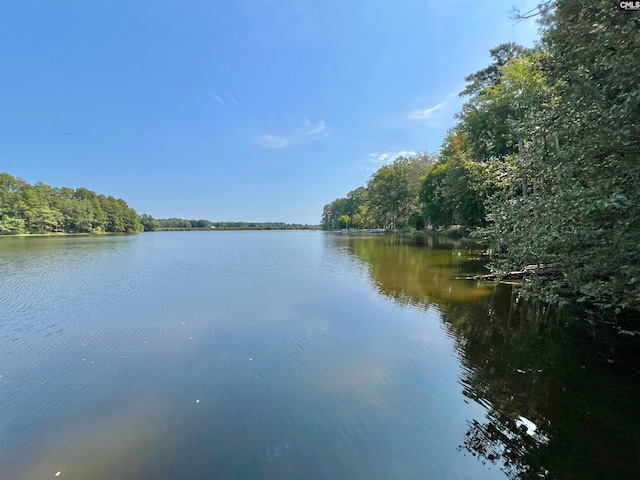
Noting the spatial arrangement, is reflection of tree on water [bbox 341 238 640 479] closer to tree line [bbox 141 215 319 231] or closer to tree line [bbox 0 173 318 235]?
tree line [bbox 0 173 318 235]

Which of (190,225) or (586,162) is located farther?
(190,225)

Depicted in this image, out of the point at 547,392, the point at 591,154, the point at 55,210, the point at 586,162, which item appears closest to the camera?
the point at 591,154

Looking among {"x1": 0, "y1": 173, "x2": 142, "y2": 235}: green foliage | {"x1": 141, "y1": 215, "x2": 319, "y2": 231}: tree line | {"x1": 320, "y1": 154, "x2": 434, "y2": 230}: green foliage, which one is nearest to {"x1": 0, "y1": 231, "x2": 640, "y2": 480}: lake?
{"x1": 320, "y1": 154, "x2": 434, "y2": 230}: green foliage

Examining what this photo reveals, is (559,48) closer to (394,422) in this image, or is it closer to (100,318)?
(394,422)

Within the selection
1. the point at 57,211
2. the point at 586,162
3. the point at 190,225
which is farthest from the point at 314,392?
the point at 190,225

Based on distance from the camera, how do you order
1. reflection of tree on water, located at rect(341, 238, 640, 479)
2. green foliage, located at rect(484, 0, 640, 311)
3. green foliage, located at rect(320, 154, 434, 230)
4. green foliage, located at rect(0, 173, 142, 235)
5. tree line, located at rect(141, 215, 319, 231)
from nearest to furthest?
reflection of tree on water, located at rect(341, 238, 640, 479), green foliage, located at rect(484, 0, 640, 311), green foliage, located at rect(320, 154, 434, 230), green foliage, located at rect(0, 173, 142, 235), tree line, located at rect(141, 215, 319, 231)

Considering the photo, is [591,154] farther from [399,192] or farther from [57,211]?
[57,211]

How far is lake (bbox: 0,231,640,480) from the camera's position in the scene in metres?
3.60

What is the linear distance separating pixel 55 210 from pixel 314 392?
88.6 metres

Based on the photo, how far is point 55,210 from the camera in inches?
2758

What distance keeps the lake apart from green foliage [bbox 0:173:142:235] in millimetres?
71606

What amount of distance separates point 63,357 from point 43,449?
345cm

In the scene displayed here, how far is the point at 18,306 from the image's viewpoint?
34.0 feet

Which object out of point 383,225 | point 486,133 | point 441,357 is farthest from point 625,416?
point 383,225
